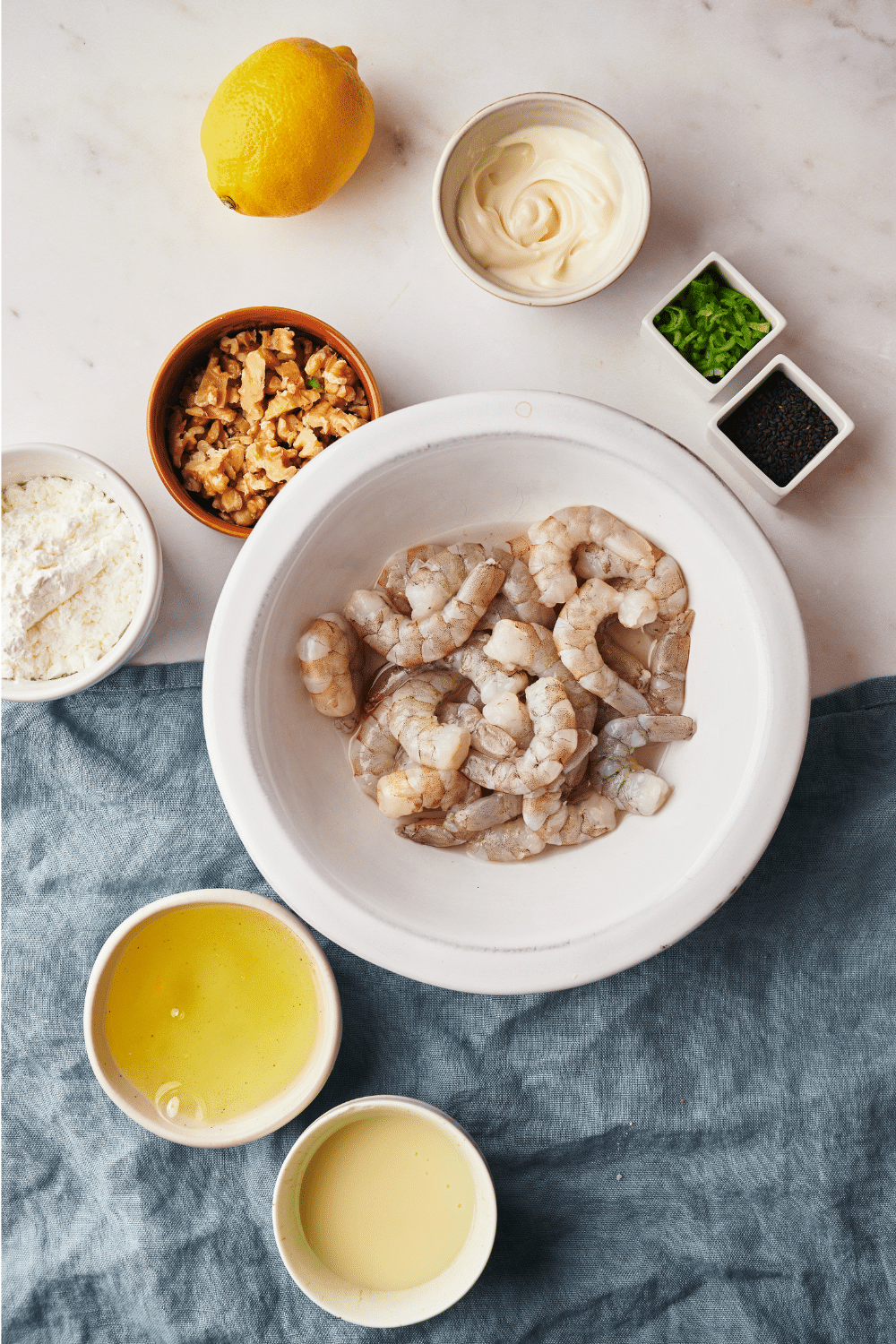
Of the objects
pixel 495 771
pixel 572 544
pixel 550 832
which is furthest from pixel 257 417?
pixel 550 832

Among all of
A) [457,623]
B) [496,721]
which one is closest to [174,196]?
[457,623]

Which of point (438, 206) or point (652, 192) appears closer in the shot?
point (438, 206)

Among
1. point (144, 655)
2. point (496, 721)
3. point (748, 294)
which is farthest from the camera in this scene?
point (144, 655)

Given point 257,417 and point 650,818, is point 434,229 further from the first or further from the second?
point 650,818

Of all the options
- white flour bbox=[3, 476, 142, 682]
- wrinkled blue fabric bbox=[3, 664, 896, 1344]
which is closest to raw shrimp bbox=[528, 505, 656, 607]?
wrinkled blue fabric bbox=[3, 664, 896, 1344]

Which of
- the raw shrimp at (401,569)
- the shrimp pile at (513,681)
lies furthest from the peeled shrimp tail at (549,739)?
the raw shrimp at (401,569)

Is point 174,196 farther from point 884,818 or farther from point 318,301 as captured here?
point 884,818

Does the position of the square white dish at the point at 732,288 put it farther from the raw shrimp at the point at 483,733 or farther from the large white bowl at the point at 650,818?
the raw shrimp at the point at 483,733
